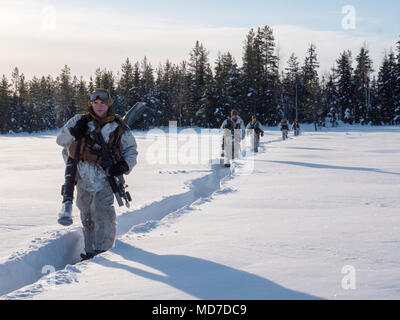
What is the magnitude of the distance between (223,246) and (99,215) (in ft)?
4.41

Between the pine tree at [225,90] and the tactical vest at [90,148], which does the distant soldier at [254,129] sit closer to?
the tactical vest at [90,148]

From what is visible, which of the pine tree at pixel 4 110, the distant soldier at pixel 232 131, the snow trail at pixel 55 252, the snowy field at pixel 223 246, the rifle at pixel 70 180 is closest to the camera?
the snowy field at pixel 223 246

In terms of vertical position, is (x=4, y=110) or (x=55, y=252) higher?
(x=4, y=110)

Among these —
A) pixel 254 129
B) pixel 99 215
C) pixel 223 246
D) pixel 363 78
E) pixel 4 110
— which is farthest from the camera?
pixel 363 78

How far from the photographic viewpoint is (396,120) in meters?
54.5

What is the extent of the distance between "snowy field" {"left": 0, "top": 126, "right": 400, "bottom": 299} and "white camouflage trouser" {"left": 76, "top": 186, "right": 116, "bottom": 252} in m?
0.15

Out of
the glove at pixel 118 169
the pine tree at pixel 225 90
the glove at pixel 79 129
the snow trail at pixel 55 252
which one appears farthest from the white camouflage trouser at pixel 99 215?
the pine tree at pixel 225 90

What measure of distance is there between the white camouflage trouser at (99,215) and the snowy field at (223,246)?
0.50ft

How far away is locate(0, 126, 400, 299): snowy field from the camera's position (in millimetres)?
2773

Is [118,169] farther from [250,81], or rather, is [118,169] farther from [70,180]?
[250,81]

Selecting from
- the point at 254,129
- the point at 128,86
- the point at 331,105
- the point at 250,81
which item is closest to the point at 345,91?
the point at 331,105

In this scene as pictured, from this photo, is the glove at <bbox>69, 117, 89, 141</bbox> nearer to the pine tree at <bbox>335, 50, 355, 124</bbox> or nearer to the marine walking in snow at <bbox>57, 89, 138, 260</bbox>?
the marine walking in snow at <bbox>57, 89, 138, 260</bbox>

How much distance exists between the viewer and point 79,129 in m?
3.91

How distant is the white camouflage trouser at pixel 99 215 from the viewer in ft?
13.2
